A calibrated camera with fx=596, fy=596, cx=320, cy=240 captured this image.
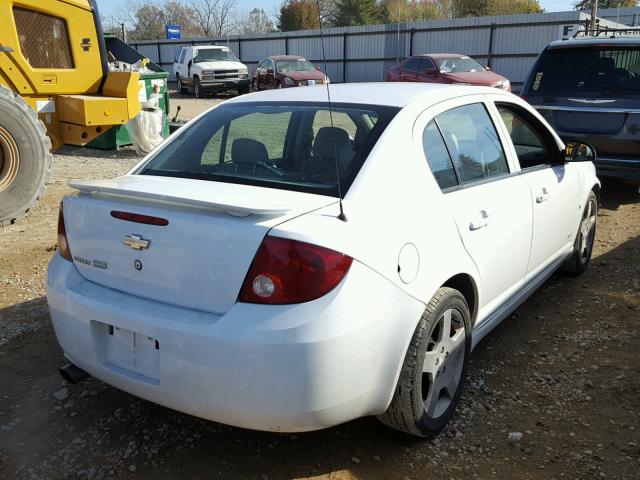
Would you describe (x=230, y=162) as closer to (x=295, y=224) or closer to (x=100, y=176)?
(x=295, y=224)

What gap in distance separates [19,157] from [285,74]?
642 inches

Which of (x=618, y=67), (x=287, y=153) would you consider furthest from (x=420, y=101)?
(x=618, y=67)

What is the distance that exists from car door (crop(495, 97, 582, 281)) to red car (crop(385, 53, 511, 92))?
13554 millimetres

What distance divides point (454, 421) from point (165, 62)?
39342 millimetres

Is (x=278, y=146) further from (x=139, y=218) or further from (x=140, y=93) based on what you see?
(x=140, y=93)

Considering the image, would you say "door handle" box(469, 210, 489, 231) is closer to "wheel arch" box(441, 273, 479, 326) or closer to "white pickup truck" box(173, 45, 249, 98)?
"wheel arch" box(441, 273, 479, 326)

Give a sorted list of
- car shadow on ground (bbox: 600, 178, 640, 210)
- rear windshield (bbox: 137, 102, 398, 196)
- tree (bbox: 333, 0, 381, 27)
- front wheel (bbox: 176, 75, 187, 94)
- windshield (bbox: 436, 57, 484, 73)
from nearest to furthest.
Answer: rear windshield (bbox: 137, 102, 398, 196), car shadow on ground (bbox: 600, 178, 640, 210), windshield (bbox: 436, 57, 484, 73), front wheel (bbox: 176, 75, 187, 94), tree (bbox: 333, 0, 381, 27)

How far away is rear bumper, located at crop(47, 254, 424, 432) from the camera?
2.19 meters

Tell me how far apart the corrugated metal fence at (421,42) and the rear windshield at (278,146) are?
21.3 metres

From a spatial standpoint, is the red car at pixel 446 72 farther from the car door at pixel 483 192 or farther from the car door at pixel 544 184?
the car door at pixel 483 192

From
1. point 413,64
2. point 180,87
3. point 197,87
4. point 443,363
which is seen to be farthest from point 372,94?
point 180,87

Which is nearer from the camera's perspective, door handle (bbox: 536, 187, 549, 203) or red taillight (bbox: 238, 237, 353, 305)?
red taillight (bbox: 238, 237, 353, 305)

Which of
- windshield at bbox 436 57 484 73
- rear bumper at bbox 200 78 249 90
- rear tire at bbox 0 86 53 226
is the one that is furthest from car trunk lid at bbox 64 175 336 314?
rear bumper at bbox 200 78 249 90

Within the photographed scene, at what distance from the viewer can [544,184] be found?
12.7ft
